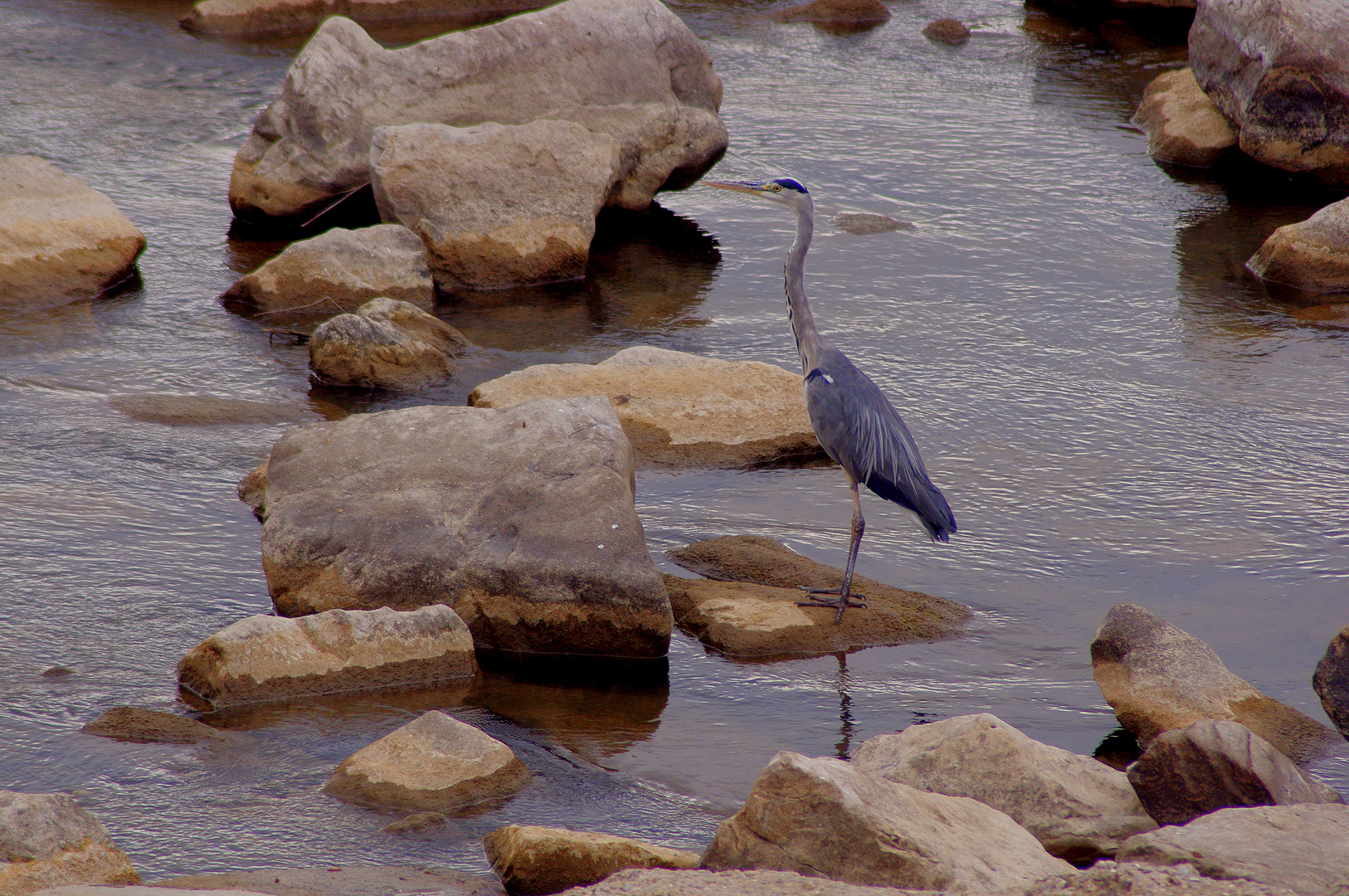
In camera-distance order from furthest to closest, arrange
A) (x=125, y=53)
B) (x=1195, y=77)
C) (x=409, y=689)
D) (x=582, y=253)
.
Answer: (x=125, y=53)
(x=1195, y=77)
(x=582, y=253)
(x=409, y=689)

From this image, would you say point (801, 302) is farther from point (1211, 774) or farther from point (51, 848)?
point (51, 848)

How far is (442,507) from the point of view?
238 inches

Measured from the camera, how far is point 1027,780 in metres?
4.51

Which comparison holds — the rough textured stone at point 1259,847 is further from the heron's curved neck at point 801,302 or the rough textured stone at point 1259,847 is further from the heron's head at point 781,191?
the heron's head at point 781,191

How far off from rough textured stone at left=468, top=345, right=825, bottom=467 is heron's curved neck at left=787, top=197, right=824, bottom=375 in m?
0.96

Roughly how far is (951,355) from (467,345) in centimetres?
340

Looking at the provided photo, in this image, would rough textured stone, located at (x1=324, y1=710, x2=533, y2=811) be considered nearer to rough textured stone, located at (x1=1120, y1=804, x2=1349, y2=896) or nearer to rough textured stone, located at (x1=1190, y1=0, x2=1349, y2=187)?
rough textured stone, located at (x1=1120, y1=804, x2=1349, y2=896)

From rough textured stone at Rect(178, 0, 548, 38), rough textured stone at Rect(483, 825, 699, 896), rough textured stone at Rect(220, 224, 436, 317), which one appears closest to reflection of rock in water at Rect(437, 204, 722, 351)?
rough textured stone at Rect(220, 224, 436, 317)

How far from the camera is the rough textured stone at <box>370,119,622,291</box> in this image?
10.2 meters

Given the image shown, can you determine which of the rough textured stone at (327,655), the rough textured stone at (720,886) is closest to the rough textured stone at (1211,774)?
the rough textured stone at (720,886)

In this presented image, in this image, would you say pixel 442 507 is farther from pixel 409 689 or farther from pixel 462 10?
pixel 462 10

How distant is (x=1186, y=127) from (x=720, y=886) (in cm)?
1190

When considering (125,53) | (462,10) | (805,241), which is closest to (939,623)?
(805,241)

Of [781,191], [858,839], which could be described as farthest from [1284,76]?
[858,839]
